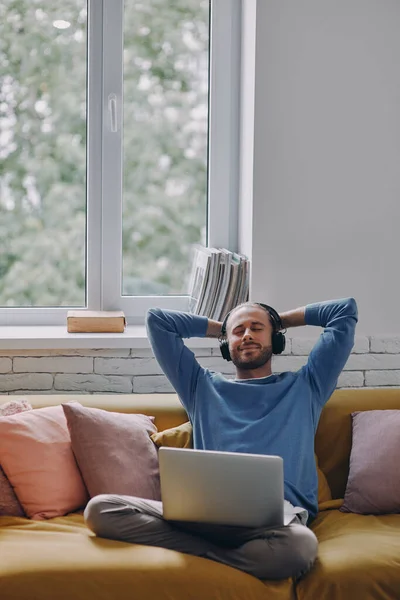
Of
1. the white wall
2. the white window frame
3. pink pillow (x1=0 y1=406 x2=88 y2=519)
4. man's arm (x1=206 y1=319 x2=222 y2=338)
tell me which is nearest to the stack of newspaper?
the white wall

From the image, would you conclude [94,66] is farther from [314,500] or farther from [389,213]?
[314,500]

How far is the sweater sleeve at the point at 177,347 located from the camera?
2.78 meters

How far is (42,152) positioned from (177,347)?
3.71ft

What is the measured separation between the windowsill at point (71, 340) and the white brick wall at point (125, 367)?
0.04m

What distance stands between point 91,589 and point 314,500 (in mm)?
806

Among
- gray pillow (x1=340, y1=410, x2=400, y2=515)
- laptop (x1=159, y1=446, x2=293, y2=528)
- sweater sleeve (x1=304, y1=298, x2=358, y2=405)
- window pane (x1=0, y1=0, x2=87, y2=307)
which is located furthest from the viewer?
window pane (x1=0, y1=0, x2=87, y2=307)

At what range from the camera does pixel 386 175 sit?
10.6 feet

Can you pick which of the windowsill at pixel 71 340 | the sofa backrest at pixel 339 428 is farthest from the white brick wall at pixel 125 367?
the sofa backrest at pixel 339 428

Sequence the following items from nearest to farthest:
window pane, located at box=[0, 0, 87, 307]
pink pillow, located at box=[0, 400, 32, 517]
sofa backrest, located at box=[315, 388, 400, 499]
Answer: pink pillow, located at box=[0, 400, 32, 517] < sofa backrest, located at box=[315, 388, 400, 499] < window pane, located at box=[0, 0, 87, 307]

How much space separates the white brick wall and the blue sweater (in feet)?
1.23

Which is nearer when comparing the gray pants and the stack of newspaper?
the gray pants

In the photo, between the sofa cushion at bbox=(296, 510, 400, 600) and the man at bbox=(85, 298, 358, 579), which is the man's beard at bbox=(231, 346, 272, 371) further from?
the sofa cushion at bbox=(296, 510, 400, 600)

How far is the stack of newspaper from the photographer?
3199 millimetres

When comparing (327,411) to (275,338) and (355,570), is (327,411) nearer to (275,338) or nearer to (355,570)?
(275,338)
